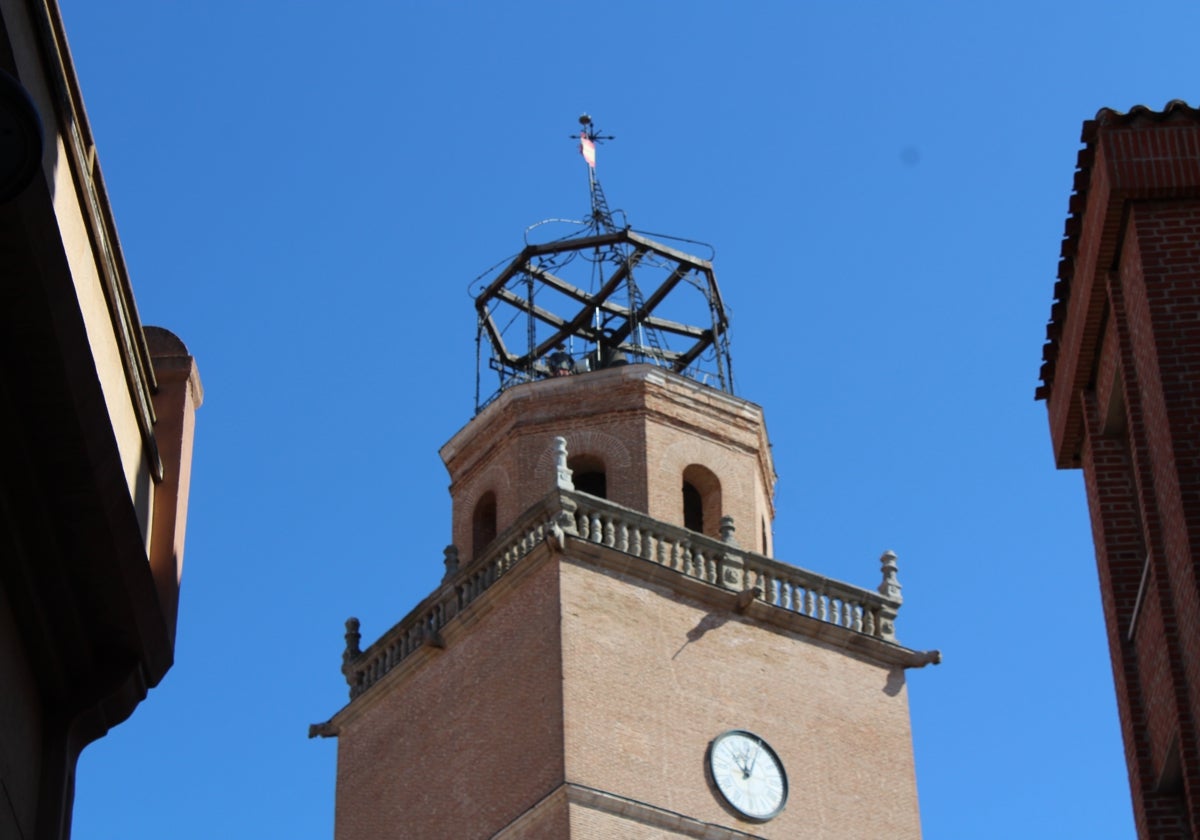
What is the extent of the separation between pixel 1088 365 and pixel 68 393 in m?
7.80

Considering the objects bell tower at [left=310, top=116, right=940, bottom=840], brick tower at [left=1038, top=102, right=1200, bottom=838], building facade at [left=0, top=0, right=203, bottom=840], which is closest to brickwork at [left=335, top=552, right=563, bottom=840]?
bell tower at [left=310, top=116, right=940, bottom=840]

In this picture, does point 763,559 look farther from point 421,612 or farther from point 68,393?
point 68,393

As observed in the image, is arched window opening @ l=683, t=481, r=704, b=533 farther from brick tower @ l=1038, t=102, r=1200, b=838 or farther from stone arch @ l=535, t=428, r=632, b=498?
brick tower @ l=1038, t=102, r=1200, b=838

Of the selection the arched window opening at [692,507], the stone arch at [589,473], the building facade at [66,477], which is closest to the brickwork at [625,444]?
the stone arch at [589,473]

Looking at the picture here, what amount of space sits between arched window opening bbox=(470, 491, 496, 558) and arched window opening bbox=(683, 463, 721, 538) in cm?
268

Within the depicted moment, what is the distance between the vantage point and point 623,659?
2933 cm

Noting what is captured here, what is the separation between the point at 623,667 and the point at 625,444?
4.58 metres

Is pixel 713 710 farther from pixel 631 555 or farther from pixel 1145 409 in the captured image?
pixel 1145 409

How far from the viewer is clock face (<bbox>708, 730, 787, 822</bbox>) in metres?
29.0

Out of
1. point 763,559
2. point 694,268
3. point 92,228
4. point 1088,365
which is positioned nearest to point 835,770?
point 763,559

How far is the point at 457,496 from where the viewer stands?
34375mm

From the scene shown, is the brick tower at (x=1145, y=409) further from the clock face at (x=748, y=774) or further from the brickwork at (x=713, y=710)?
the clock face at (x=748, y=774)

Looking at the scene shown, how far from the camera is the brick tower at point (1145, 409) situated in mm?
14133

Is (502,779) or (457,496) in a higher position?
(457,496)
